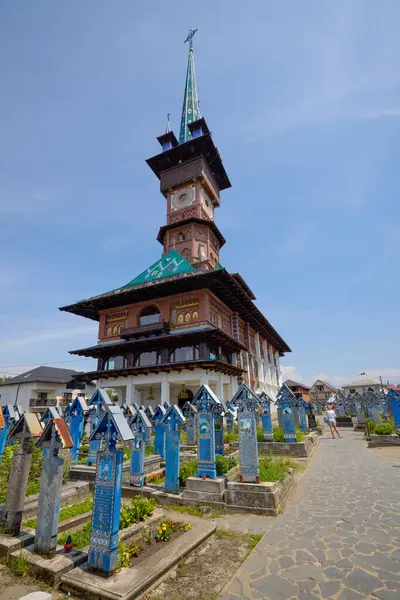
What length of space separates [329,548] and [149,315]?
22835 mm

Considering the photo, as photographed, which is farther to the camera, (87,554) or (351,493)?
(351,493)

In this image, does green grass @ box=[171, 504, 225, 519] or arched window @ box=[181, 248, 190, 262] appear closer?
green grass @ box=[171, 504, 225, 519]

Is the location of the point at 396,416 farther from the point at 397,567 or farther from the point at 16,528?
the point at 16,528

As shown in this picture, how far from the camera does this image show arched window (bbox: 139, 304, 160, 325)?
2608 cm

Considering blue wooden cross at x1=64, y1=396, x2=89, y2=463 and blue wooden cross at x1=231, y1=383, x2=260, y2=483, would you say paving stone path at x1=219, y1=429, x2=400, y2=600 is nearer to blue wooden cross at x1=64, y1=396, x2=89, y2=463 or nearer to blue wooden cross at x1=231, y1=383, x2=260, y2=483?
blue wooden cross at x1=231, y1=383, x2=260, y2=483

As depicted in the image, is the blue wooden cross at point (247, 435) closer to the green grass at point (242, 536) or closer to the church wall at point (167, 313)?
the green grass at point (242, 536)

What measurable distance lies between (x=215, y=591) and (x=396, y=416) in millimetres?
19207

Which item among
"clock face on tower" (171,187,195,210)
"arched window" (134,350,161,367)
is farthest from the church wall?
"clock face on tower" (171,187,195,210)

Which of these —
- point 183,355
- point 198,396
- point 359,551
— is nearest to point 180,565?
point 359,551

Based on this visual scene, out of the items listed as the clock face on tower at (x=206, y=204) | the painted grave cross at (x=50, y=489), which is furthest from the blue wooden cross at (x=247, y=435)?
the clock face on tower at (x=206, y=204)

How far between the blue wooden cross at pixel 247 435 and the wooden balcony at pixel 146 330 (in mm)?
15840

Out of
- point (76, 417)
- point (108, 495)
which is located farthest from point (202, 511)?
point (76, 417)

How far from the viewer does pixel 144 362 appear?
2519 cm

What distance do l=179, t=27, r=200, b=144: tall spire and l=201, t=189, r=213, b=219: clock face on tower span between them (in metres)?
10.3
